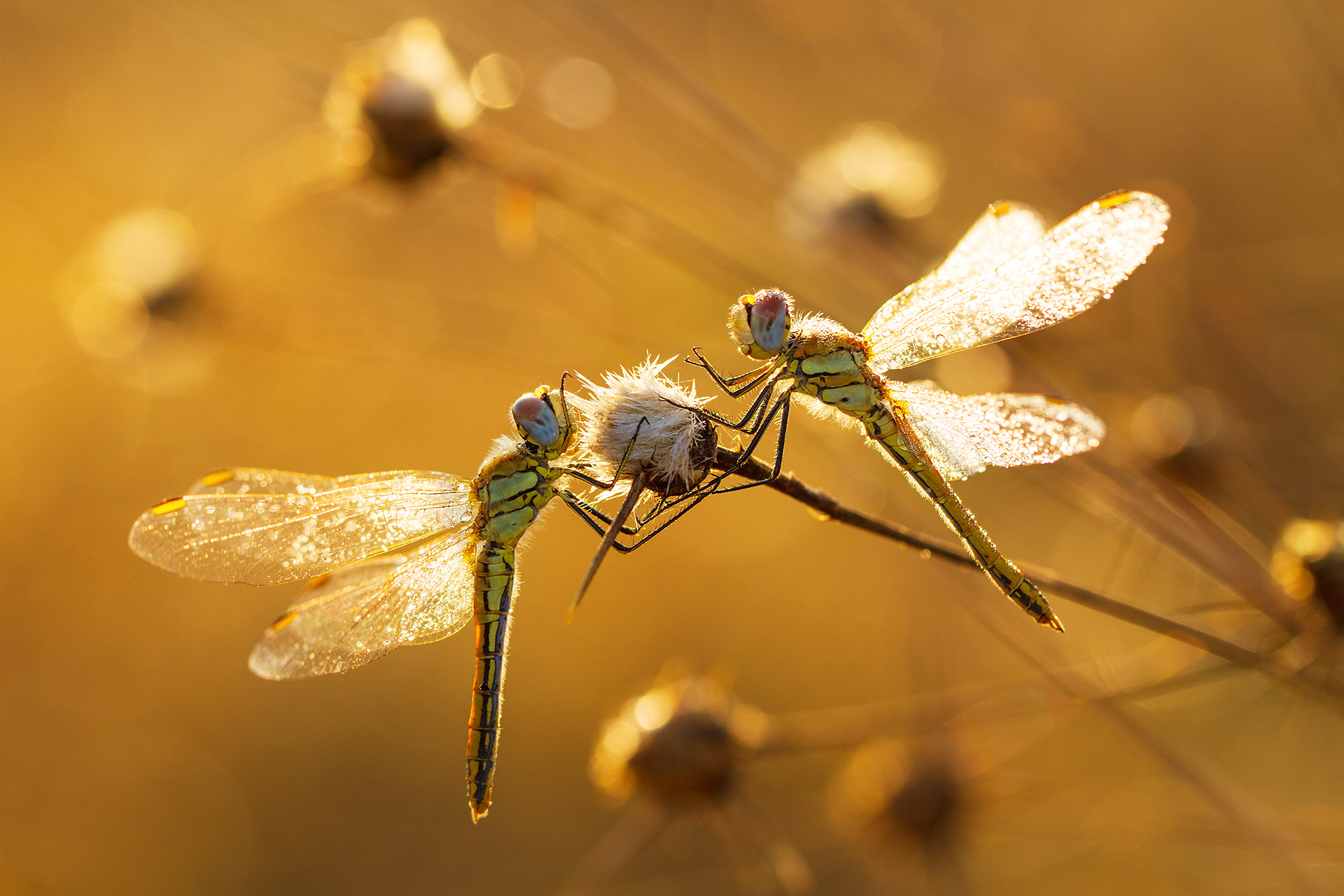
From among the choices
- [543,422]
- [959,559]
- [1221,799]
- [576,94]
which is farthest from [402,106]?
[1221,799]

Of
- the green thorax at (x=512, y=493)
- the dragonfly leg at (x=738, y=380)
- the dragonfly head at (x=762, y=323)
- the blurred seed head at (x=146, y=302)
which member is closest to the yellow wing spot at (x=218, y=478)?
the green thorax at (x=512, y=493)

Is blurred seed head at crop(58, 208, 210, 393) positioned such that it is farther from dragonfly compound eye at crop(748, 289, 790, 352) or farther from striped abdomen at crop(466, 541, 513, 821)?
dragonfly compound eye at crop(748, 289, 790, 352)

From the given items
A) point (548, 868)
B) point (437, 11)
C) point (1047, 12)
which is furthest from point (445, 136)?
point (1047, 12)

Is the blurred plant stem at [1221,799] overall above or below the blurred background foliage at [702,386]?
below

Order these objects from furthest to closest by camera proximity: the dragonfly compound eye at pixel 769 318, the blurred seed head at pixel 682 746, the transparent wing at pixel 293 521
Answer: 1. the blurred seed head at pixel 682 746
2. the transparent wing at pixel 293 521
3. the dragonfly compound eye at pixel 769 318

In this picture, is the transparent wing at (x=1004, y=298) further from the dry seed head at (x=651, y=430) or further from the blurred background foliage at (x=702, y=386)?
the blurred background foliage at (x=702, y=386)

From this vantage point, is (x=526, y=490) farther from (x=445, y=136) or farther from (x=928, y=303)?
(x=445, y=136)

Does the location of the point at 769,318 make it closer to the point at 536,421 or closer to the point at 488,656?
the point at 536,421
